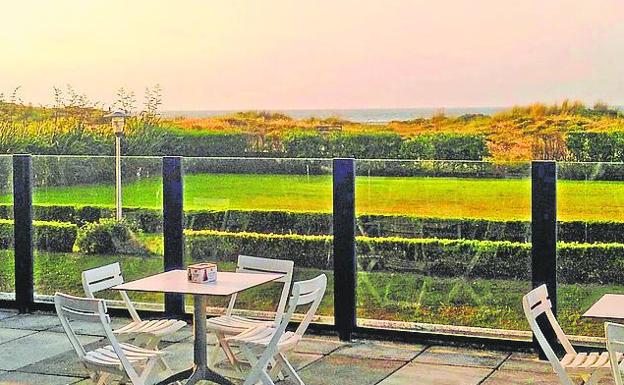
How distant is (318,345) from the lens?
7.24 m

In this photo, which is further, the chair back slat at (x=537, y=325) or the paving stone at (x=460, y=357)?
the paving stone at (x=460, y=357)

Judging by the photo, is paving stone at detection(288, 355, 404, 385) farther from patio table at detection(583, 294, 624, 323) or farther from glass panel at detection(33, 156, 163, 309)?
glass panel at detection(33, 156, 163, 309)

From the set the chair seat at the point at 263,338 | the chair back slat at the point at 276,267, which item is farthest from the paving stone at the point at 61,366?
the chair seat at the point at 263,338

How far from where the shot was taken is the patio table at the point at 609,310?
4.73 meters

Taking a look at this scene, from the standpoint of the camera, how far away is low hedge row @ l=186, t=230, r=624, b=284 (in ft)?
22.5

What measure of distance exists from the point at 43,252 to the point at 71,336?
3.63 meters

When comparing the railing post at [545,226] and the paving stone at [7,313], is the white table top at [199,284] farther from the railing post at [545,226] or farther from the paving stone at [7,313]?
the paving stone at [7,313]

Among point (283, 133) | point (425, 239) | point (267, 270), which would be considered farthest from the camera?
point (283, 133)

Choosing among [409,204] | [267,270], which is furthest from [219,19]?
[267,270]

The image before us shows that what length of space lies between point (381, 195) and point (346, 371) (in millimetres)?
1524

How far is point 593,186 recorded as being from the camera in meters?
6.83

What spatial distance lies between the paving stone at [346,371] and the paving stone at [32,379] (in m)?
1.41

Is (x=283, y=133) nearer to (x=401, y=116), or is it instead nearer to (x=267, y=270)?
(x=401, y=116)

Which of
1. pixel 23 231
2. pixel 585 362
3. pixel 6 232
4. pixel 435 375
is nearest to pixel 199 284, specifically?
pixel 435 375
